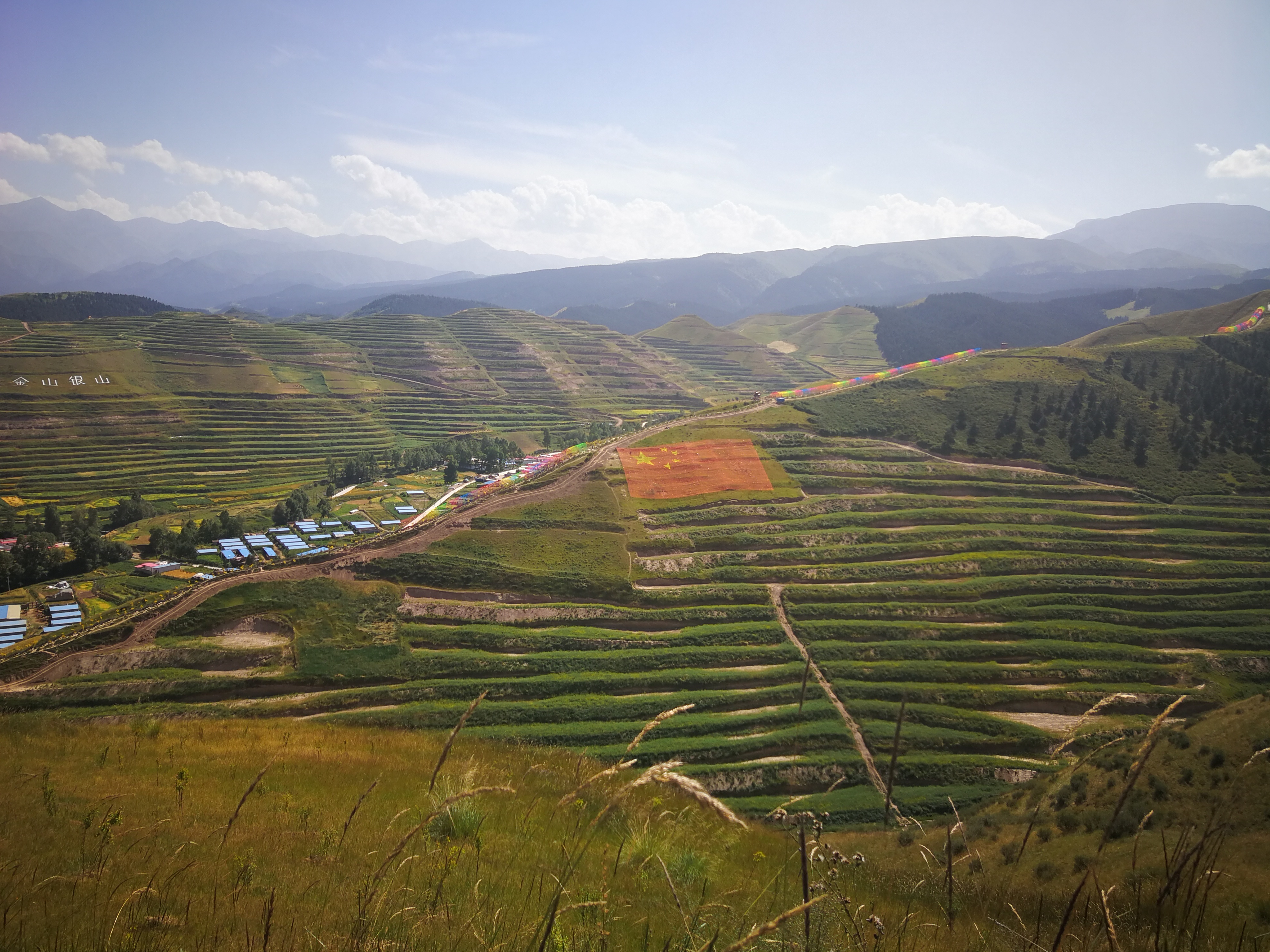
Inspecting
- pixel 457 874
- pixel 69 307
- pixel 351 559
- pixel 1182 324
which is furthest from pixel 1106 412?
pixel 69 307

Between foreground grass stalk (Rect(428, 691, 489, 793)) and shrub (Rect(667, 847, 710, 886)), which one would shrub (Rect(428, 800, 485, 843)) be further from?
shrub (Rect(667, 847, 710, 886))

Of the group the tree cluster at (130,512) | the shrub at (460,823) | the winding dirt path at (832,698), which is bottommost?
the winding dirt path at (832,698)

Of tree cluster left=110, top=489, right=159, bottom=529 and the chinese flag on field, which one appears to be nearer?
the chinese flag on field

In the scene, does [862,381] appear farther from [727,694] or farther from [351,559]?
[351,559]

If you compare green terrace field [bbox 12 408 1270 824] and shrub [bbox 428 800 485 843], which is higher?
shrub [bbox 428 800 485 843]

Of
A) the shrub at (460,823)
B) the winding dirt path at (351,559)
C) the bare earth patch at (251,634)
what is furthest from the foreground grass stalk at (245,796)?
the winding dirt path at (351,559)

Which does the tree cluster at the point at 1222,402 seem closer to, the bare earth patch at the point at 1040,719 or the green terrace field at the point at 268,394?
the bare earth patch at the point at 1040,719

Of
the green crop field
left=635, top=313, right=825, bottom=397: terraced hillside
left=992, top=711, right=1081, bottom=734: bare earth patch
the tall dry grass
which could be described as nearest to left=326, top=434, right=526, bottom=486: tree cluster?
the green crop field
